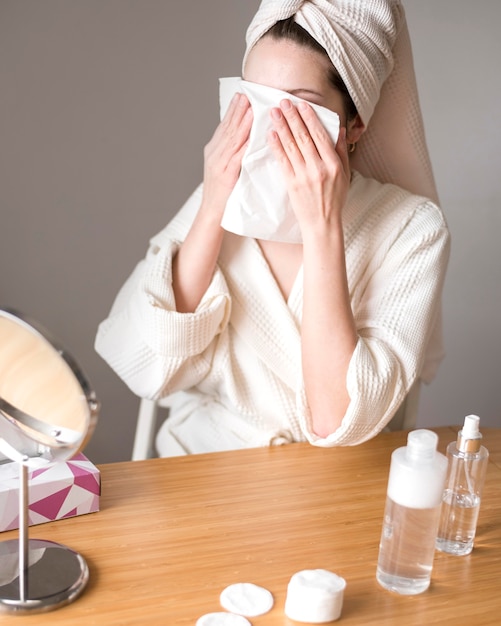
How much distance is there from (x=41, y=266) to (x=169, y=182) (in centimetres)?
37

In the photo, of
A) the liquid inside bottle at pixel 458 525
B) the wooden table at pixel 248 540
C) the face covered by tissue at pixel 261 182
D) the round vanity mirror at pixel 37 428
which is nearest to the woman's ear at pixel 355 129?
the face covered by tissue at pixel 261 182

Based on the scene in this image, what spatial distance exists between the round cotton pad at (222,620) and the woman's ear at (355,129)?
796mm

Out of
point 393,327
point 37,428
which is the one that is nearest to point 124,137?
point 393,327

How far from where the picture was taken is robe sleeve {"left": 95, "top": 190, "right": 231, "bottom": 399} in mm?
1252

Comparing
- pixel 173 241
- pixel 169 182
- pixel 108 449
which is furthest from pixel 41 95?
pixel 108 449

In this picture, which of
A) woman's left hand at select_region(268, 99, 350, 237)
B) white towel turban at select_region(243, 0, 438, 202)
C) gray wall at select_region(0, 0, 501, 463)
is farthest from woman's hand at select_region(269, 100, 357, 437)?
gray wall at select_region(0, 0, 501, 463)

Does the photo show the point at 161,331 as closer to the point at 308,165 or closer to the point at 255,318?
the point at 255,318

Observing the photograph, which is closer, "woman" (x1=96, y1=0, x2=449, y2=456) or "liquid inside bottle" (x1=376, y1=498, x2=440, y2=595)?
"liquid inside bottle" (x1=376, y1=498, x2=440, y2=595)

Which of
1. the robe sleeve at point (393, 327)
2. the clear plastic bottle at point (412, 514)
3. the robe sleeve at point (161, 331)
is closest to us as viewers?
the clear plastic bottle at point (412, 514)

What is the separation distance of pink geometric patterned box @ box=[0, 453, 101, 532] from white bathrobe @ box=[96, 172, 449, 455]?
349mm

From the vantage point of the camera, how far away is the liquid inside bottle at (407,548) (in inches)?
32.4

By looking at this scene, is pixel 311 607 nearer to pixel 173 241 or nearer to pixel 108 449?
pixel 173 241

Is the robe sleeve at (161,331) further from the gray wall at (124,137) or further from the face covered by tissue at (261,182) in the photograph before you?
the gray wall at (124,137)

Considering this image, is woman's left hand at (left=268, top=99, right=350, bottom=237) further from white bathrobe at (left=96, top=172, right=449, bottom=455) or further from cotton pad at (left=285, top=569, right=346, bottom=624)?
cotton pad at (left=285, top=569, right=346, bottom=624)
